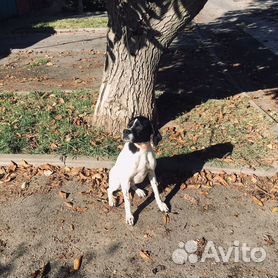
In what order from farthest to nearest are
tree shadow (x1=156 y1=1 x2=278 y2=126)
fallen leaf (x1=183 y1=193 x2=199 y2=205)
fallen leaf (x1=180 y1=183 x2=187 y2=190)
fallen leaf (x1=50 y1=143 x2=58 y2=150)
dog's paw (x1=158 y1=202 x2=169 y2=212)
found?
tree shadow (x1=156 y1=1 x2=278 y2=126)
fallen leaf (x1=50 y1=143 x2=58 y2=150)
fallen leaf (x1=180 y1=183 x2=187 y2=190)
fallen leaf (x1=183 y1=193 x2=199 y2=205)
dog's paw (x1=158 y1=202 x2=169 y2=212)

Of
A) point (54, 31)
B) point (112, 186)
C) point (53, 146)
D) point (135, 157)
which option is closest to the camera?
point (135, 157)

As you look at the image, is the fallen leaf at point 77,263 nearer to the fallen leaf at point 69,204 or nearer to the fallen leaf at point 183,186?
the fallen leaf at point 69,204

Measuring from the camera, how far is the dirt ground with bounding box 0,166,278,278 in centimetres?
446

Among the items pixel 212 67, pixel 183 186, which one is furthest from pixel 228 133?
pixel 212 67

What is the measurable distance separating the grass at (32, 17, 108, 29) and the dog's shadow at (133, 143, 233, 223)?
13.7m

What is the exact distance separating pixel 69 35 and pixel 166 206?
14.0 meters

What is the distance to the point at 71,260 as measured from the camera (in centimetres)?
459

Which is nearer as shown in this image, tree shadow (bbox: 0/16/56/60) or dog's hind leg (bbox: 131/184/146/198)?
dog's hind leg (bbox: 131/184/146/198)

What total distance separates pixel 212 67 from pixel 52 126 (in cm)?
591

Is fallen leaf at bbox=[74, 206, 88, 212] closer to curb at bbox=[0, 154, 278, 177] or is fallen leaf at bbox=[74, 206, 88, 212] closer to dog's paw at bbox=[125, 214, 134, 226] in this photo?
dog's paw at bbox=[125, 214, 134, 226]

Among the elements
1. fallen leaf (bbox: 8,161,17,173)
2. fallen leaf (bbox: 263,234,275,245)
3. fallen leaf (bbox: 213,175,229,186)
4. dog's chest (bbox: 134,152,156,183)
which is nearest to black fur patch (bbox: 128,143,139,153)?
dog's chest (bbox: 134,152,156,183)

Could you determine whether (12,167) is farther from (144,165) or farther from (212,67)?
(212,67)

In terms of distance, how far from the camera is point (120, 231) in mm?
5039

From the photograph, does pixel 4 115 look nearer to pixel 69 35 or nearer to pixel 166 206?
pixel 166 206
